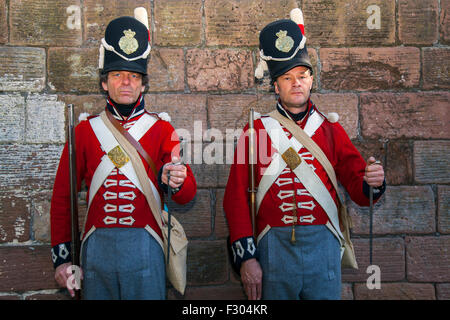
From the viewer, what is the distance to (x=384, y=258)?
3184mm

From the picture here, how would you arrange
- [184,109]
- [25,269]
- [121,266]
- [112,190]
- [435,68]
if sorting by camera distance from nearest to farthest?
[121,266] → [112,190] → [25,269] → [184,109] → [435,68]

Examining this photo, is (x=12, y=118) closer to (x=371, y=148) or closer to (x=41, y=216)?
(x=41, y=216)

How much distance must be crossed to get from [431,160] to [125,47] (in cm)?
246

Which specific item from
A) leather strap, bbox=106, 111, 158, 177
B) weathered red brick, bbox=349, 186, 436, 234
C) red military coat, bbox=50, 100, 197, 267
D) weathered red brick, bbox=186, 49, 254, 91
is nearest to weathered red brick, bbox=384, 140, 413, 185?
weathered red brick, bbox=349, 186, 436, 234

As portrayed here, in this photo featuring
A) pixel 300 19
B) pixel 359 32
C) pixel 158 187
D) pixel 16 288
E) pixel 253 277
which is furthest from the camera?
pixel 359 32

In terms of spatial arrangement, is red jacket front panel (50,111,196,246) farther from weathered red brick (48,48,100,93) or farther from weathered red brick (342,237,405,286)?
weathered red brick (342,237,405,286)

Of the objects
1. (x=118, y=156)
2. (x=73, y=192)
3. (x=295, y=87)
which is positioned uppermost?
(x=295, y=87)

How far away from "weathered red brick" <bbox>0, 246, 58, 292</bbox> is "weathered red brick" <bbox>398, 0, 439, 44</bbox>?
3.27 meters

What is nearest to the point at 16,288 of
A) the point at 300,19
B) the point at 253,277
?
the point at 253,277

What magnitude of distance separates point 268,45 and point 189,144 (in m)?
1.00

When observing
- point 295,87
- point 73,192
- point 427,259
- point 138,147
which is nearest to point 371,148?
point 427,259

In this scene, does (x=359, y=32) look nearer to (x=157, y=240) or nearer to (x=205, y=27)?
(x=205, y=27)

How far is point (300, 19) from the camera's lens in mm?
2723

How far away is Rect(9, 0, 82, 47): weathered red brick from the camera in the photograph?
3098 millimetres
